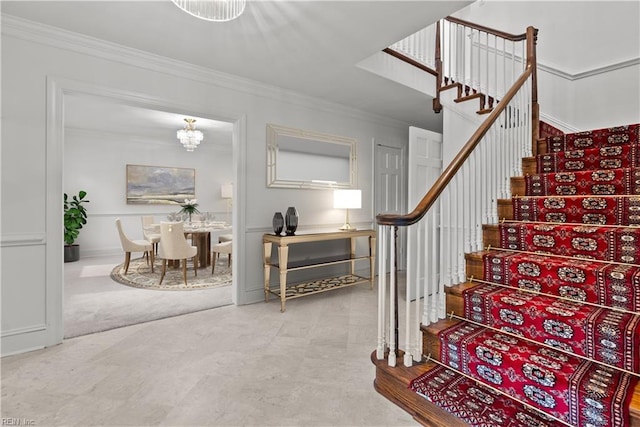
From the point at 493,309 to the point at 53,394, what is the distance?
2.56 metres

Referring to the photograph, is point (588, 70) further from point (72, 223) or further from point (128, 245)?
point (72, 223)

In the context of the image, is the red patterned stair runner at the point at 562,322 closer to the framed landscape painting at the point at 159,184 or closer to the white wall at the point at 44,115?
the white wall at the point at 44,115

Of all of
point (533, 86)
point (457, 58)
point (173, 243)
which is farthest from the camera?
point (173, 243)

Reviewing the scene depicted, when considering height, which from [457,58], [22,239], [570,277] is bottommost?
[570,277]

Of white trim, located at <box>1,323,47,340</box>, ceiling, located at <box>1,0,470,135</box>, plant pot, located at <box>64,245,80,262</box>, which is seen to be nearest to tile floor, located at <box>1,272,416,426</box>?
white trim, located at <box>1,323,47,340</box>

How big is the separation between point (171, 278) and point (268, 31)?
3.63 m

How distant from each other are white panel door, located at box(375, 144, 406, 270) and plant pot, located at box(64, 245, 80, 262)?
18.2 ft

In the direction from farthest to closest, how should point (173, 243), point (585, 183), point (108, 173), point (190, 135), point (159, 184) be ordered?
point (159, 184) → point (108, 173) → point (190, 135) → point (173, 243) → point (585, 183)

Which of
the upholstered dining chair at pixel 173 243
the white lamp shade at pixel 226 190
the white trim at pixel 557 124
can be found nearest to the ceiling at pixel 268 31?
the white trim at pixel 557 124

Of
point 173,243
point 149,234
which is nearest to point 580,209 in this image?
point 173,243

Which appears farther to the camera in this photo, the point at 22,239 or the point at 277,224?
the point at 277,224

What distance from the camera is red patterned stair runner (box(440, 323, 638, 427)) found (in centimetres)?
123

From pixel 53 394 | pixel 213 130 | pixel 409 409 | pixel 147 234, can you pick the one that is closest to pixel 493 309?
pixel 409 409

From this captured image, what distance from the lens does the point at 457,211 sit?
2020mm
